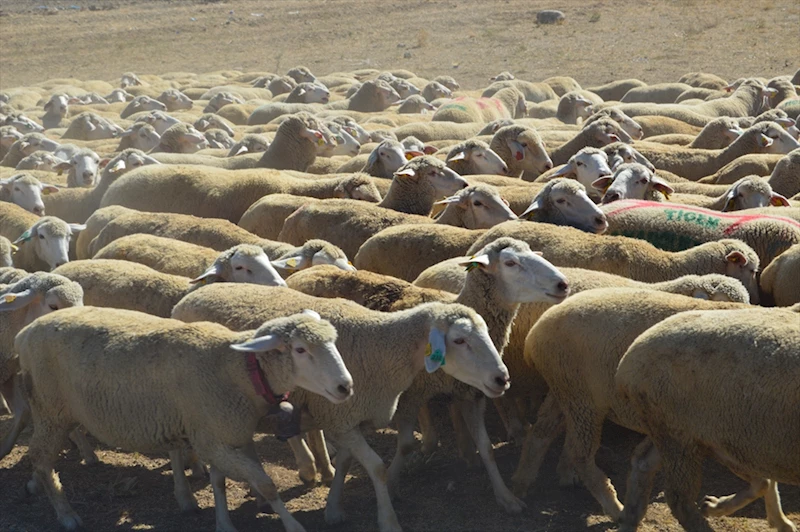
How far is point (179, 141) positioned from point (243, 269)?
6.57m

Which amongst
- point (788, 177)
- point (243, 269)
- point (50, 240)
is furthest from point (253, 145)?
point (788, 177)

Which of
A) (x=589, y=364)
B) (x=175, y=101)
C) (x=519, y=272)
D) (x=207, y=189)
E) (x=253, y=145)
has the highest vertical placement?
(x=519, y=272)

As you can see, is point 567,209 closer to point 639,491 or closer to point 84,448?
point 639,491

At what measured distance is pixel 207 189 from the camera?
408 inches

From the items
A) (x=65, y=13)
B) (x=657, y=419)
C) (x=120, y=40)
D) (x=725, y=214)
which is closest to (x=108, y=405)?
(x=657, y=419)

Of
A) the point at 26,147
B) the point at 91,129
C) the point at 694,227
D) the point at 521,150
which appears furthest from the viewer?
the point at 91,129

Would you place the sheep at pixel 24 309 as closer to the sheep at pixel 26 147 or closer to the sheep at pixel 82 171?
the sheep at pixel 82 171

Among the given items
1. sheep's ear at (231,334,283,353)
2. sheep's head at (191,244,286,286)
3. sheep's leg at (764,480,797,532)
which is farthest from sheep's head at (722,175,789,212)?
sheep's ear at (231,334,283,353)

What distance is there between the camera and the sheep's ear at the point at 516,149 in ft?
35.8

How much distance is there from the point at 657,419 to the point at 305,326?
1.81 metres

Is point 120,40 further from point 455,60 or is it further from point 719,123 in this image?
point 719,123

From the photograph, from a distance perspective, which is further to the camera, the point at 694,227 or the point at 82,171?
the point at 82,171

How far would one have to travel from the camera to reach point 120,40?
36.0 meters

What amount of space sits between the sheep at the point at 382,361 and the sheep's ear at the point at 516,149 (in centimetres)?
525
